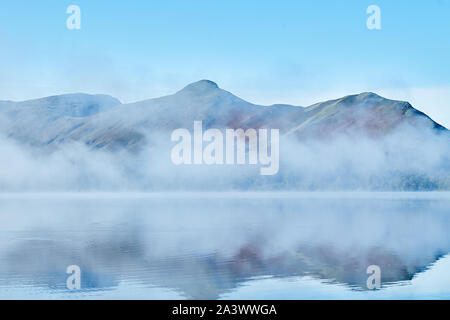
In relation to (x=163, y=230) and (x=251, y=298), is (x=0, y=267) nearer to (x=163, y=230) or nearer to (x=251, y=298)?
(x=251, y=298)

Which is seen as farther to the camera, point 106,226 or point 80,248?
point 106,226

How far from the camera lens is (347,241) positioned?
49844mm

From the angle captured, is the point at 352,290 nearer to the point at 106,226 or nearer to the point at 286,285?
the point at 286,285

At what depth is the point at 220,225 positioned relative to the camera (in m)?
66.0

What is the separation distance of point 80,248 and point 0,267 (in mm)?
9788
